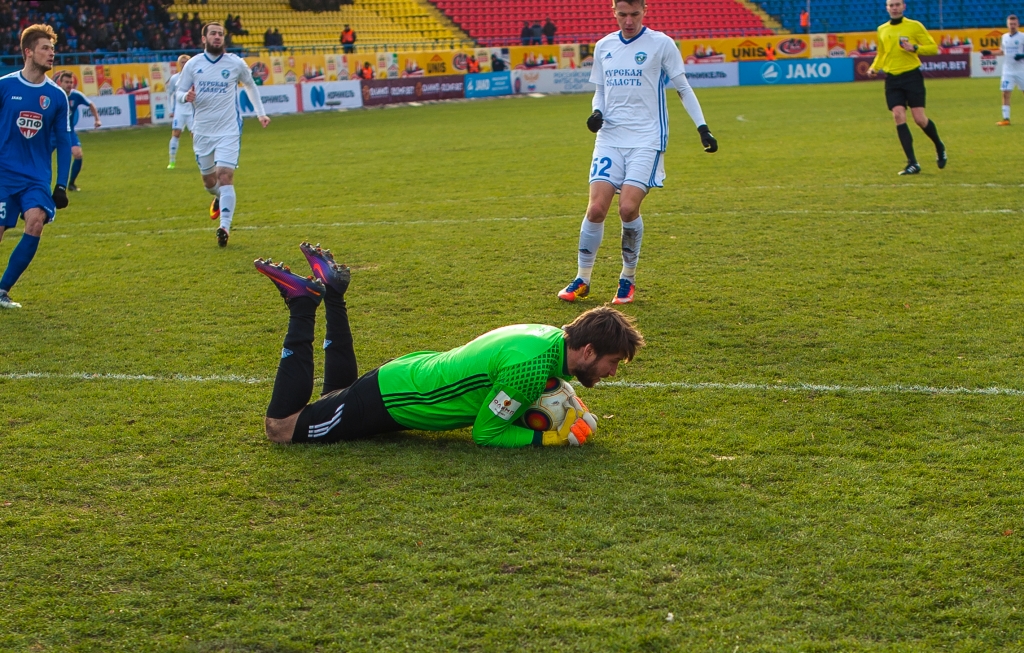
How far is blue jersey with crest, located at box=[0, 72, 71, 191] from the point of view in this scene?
315 inches

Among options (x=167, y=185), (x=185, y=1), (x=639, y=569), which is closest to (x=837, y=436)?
(x=639, y=569)

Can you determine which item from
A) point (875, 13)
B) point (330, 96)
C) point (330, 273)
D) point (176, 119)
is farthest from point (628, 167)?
point (875, 13)

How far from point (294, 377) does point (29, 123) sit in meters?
4.51

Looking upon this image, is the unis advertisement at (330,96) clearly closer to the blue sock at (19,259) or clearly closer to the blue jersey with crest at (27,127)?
the blue jersey with crest at (27,127)

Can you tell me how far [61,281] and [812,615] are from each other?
7868 mm

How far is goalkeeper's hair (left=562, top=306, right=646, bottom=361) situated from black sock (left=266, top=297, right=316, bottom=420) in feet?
4.33

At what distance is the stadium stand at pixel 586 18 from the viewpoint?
4394 centimetres

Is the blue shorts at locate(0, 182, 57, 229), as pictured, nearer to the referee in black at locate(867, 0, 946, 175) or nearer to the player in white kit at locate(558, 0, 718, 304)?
the player in white kit at locate(558, 0, 718, 304)

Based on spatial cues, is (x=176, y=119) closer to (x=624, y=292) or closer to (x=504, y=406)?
(x=624, y=292)

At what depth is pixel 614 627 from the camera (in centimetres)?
329

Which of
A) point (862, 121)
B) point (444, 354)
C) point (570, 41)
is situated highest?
point (570, 41)

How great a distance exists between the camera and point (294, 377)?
4.96 metres

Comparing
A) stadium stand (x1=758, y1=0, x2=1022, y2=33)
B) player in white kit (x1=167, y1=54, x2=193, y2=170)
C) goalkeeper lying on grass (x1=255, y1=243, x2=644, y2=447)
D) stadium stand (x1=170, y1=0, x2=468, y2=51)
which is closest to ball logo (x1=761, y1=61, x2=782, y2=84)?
stadium stand (x1=758, y1=0, x2=1022, y2=33)

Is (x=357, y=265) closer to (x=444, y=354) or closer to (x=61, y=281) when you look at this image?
(x=61, y=281)
